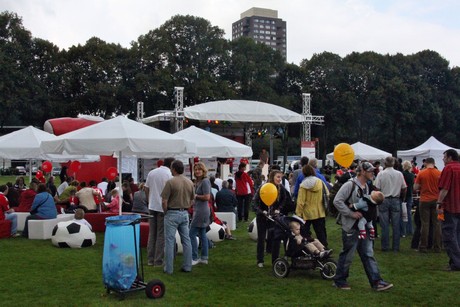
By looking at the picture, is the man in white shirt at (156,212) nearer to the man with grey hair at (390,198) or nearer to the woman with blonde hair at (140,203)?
the woman with blonde hair at (140,203)

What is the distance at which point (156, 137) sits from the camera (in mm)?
9945

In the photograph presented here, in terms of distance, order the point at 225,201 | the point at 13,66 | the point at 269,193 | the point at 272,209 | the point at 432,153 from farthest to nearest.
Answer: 1. the point at 13,66
2. the point at 432,153
3. the point at 225,201
4. the point at 272,209
5. the point at 269,193

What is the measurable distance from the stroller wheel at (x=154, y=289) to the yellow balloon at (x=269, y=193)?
2188 mm

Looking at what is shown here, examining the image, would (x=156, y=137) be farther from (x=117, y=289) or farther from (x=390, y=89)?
(x=390, y=89)

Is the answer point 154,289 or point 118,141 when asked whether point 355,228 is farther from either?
point 118,141

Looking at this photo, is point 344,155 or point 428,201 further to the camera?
point 428,201

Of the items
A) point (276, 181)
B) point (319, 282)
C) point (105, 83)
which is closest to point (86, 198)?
point (276, 181)

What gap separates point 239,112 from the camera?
23922 mm

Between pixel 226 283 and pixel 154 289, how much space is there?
1.33 metres

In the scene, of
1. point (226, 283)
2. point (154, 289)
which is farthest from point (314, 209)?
point (154, 289)

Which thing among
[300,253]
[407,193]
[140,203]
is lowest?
[300,253]

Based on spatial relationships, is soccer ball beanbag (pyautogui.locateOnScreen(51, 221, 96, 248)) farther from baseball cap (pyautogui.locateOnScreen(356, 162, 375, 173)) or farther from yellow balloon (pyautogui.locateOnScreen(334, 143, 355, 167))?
baseball cap (pyautogui.locateOnScreen(356, 162, 375, 173))

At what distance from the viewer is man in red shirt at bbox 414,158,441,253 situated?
920 cm

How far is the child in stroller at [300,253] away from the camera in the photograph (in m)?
7.27
